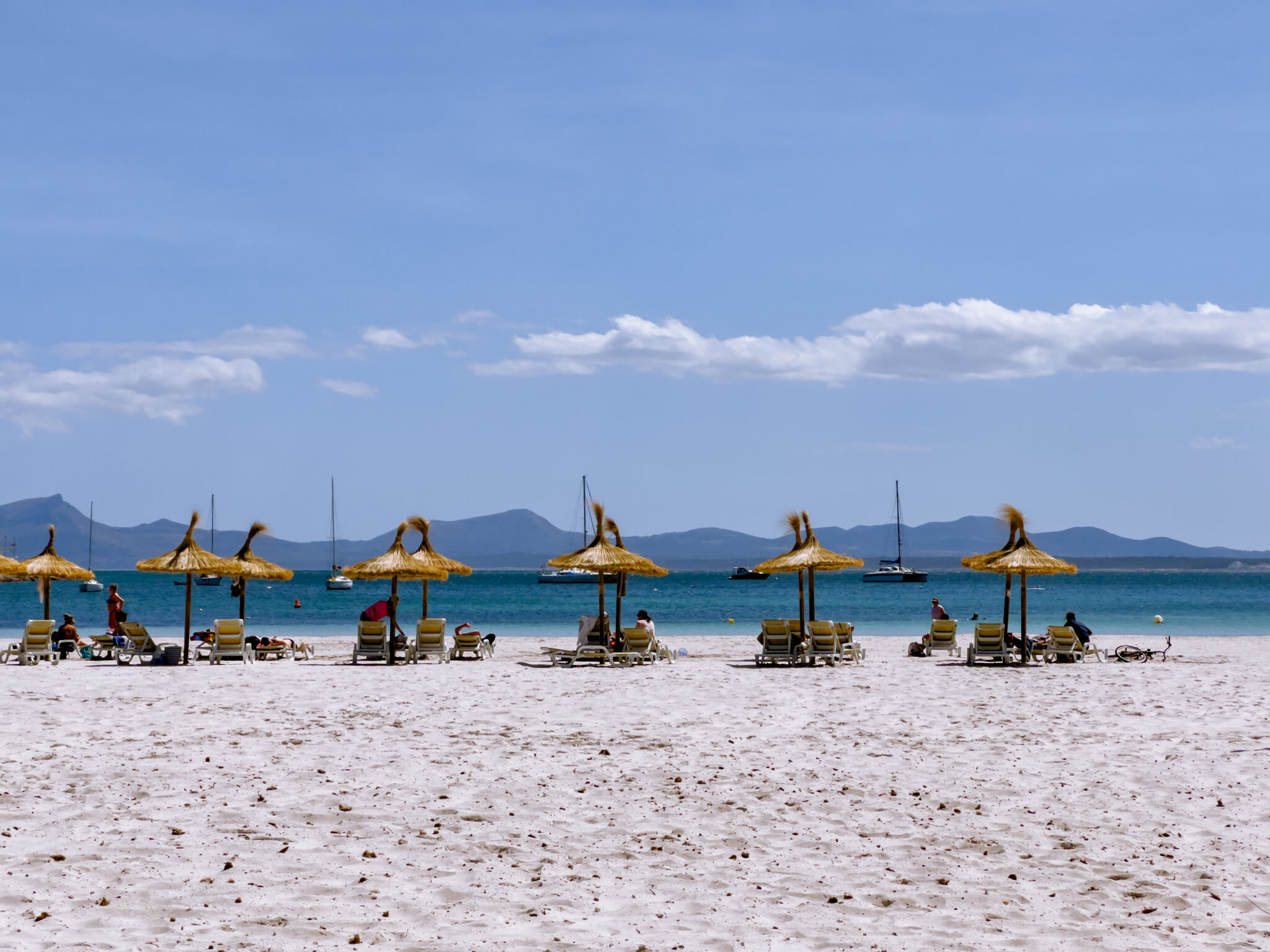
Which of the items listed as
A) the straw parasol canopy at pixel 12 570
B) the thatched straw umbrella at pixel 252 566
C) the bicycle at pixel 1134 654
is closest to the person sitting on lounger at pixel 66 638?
the straw parasol canopy at pixel 12 570

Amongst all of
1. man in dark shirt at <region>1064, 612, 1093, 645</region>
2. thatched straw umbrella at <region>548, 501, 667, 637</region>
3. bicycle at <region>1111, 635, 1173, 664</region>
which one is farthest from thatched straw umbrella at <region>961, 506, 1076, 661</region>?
thatched straw umbrella at <region>548, 501, 667, 637</region>

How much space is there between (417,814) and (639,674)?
352 inches

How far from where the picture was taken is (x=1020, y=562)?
1767 centimetres

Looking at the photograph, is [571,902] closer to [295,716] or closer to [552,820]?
[552,820]

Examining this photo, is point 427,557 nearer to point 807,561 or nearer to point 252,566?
point 252,566

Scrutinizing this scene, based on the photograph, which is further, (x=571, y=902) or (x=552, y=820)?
(x=552, y=820)

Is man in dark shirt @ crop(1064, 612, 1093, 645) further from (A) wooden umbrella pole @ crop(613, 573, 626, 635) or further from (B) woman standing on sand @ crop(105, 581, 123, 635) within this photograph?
(B) woman standing on sand @ crop(105, 581, 123, 635)

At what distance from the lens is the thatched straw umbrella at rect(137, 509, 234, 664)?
59.2 ft

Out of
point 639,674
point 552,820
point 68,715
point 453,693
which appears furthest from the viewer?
point 639,674

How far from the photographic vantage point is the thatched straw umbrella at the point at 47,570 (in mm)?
20234

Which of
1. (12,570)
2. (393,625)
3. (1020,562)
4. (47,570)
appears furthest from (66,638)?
(1020,562)

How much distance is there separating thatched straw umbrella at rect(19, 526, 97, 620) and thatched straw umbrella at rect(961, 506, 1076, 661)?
50.3 ft

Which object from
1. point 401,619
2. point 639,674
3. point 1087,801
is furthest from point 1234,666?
point 401,619

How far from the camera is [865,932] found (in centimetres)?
522
